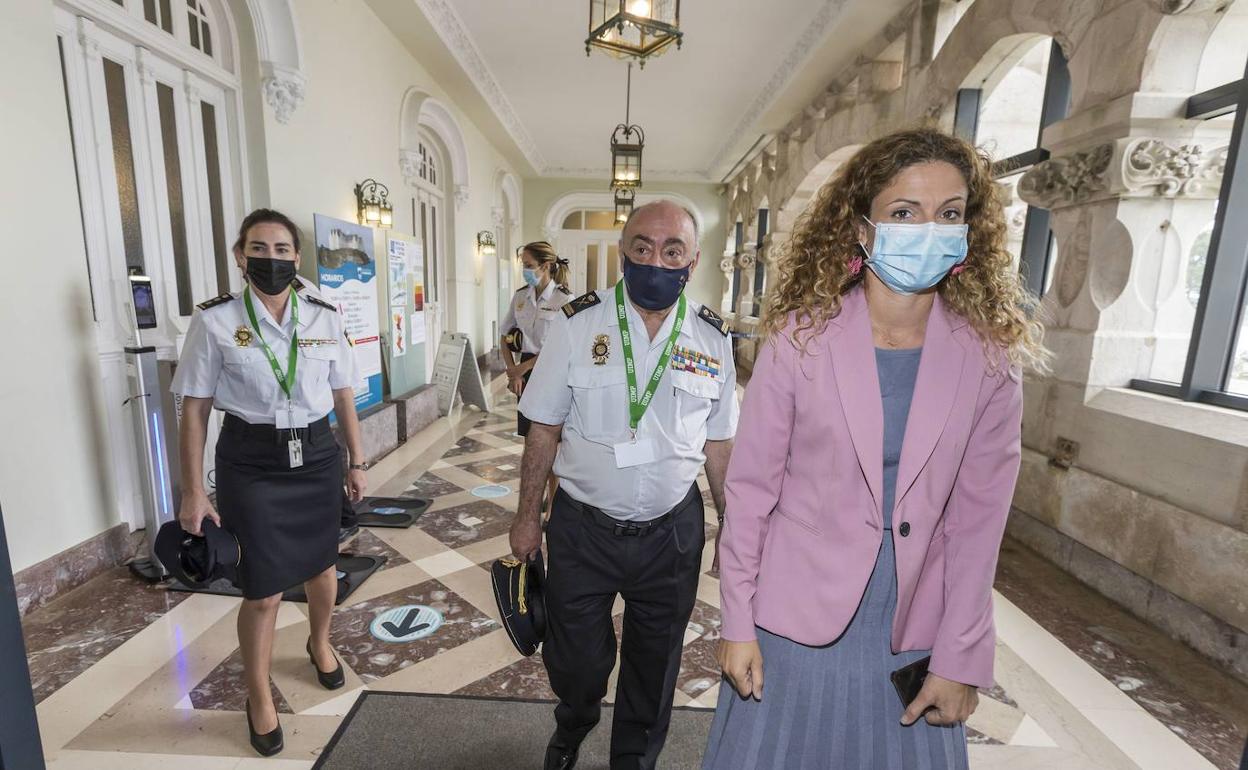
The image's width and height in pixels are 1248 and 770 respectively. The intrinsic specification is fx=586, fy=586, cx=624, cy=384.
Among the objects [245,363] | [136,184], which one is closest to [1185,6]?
[245,363]

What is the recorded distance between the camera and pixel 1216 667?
8.29 ft

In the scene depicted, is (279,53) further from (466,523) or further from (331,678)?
(331,678)

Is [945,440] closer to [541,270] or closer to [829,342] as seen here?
[829,342]

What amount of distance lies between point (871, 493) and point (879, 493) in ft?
0.04

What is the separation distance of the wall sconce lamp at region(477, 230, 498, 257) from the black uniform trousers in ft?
28.5

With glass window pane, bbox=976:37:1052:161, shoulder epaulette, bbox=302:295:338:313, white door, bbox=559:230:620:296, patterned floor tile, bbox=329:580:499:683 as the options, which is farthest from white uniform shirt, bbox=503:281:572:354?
white door, bbox=559:230:620:296

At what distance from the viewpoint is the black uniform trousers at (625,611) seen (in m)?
1.63

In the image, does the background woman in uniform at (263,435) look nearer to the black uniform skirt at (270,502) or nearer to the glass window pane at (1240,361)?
the black uniform skirt at (270,502)

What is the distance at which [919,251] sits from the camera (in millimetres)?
1086

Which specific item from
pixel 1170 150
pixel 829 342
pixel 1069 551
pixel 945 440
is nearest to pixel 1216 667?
pixel 1069 551

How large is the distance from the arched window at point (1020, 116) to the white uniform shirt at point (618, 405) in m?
2.17

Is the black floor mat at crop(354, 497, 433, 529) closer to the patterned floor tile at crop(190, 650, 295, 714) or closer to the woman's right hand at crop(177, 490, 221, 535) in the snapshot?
the patterned floor tile at crop(190, 650, 295, 714)

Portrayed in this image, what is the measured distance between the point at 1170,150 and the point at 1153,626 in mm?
2345

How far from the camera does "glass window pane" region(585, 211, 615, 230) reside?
15680 mm
